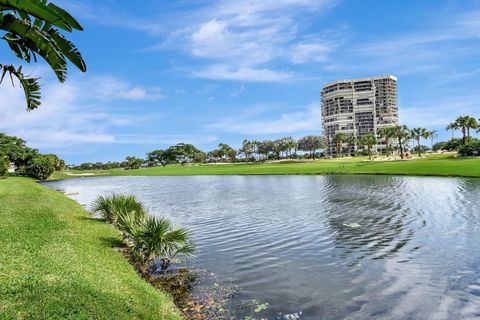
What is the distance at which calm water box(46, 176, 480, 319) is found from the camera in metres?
12.8

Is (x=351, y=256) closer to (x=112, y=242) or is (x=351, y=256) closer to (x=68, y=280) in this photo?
(x=112, y=242)

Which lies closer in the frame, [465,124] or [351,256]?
[351,256]

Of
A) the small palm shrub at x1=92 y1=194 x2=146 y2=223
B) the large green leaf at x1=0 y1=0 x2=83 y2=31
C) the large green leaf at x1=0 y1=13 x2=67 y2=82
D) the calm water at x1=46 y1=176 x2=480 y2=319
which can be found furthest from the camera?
the small palm shrub at x1=92 y1=194 x2=146 y2=223

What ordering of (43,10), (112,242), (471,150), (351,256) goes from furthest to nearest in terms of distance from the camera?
(471,150), (112,242), (351,256), (43,10)

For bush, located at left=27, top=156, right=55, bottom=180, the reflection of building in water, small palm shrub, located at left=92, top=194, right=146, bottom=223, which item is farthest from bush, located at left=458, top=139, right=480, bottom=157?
bush, located at left=27, top=156, right=55, bottom=180

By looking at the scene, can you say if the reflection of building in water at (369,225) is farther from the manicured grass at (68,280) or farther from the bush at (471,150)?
the bush at (471,150)

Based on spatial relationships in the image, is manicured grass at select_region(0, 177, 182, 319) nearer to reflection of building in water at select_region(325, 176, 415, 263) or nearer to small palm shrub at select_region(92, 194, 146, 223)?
small palm shrub at select_region(92, 194, 146, 223)

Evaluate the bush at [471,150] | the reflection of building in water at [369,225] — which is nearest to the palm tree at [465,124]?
the bush at [471,150]

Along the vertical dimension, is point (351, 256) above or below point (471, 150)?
below

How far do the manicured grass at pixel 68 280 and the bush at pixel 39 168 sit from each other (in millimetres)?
99794

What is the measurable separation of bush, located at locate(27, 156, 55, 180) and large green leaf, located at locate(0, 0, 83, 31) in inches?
4555

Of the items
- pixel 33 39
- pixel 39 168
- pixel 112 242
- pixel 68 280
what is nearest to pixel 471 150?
pixel 112 242

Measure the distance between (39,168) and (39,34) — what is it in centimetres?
11545

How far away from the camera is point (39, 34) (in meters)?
8.65
